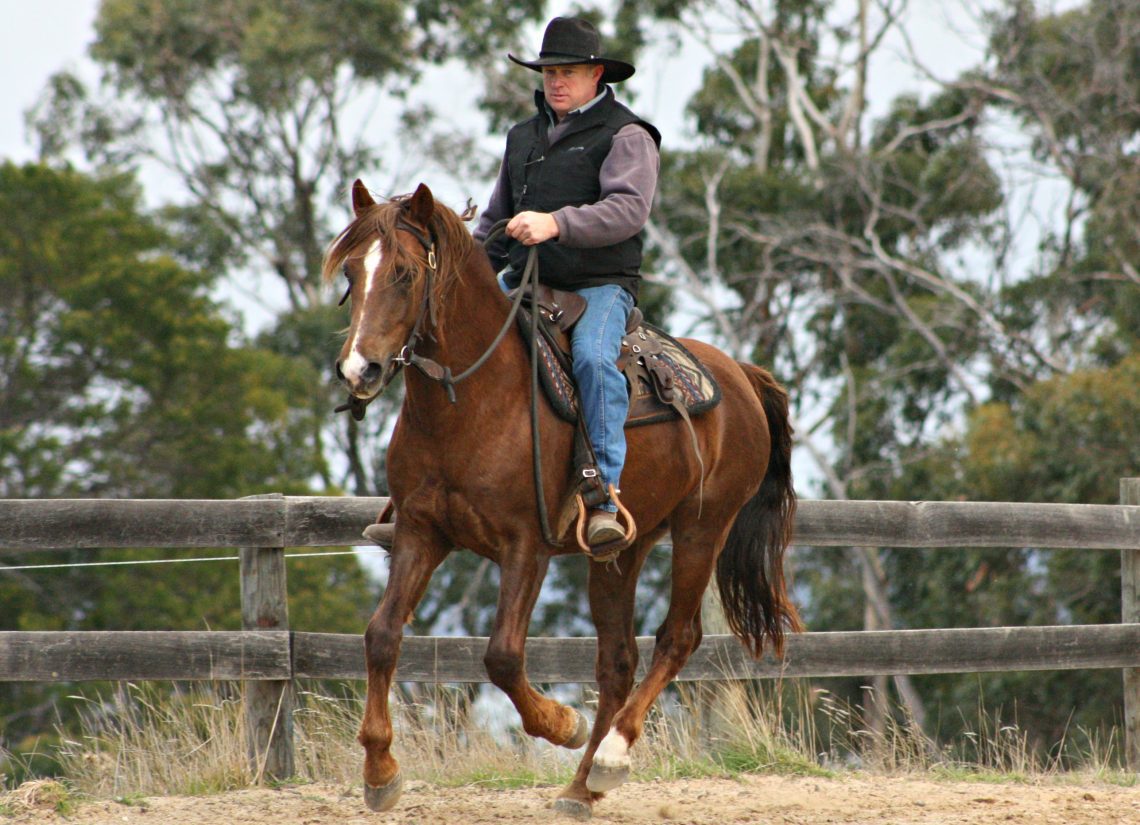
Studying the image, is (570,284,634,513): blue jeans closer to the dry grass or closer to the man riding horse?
the man riding horse

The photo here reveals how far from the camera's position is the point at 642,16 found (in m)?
26.5

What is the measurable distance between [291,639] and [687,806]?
6.27ft

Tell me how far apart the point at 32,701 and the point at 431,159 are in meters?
12.2

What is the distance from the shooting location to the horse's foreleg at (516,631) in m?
5.23

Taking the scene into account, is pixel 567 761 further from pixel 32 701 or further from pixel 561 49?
pixel 32 701

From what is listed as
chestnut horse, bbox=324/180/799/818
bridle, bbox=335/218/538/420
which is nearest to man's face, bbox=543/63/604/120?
chestnut horse, bbox=324/180/799/818

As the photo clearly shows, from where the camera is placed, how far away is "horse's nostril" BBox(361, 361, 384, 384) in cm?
471

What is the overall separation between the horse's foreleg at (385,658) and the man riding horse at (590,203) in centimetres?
67

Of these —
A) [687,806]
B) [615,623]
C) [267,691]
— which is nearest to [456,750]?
[267,691]

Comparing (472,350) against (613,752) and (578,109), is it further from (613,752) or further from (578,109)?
(613,752)

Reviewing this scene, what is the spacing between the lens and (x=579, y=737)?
5859mm

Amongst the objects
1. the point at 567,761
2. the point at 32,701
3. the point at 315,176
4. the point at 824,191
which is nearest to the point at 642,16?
the point at 824,191

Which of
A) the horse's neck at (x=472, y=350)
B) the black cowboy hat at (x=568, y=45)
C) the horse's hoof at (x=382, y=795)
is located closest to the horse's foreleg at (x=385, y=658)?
the horse's hoof at (x=382, y=795)

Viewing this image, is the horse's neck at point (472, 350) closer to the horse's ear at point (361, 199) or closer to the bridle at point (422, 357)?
the bridle at point (422, 357)
